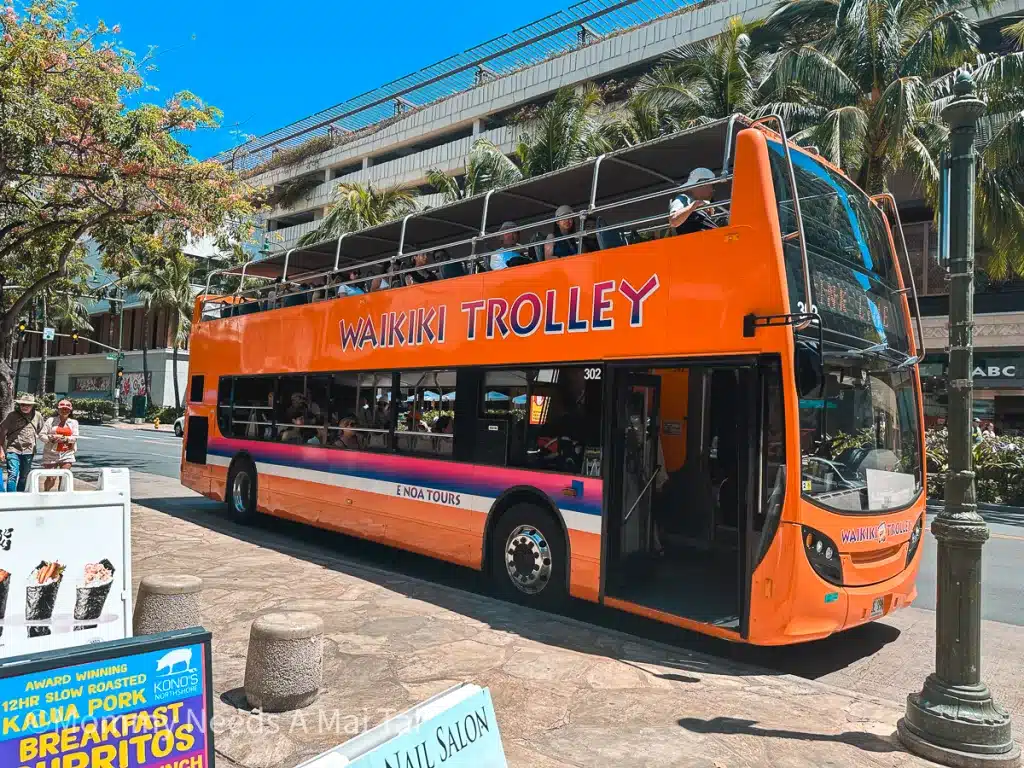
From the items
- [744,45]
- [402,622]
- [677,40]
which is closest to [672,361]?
[402,622]

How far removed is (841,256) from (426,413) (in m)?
4.67

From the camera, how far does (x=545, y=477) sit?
7.18 m

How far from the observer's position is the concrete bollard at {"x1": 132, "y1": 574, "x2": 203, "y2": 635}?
555 centimetres

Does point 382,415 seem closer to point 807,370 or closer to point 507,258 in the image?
point 507,258

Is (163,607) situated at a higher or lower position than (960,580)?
lower

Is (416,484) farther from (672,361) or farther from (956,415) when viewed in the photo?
(956,415)

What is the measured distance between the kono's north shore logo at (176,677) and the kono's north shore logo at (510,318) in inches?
181

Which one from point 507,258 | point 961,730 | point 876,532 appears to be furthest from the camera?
point 507,258

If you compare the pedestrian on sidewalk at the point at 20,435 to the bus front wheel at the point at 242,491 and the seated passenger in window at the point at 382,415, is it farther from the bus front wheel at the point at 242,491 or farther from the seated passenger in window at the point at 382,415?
the seated passenger in window at the point at 382,415

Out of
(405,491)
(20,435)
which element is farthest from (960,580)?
(20,435)

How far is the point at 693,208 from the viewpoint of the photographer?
5957 mm

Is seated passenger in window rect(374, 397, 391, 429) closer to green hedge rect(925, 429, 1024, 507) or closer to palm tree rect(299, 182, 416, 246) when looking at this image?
green hedge rect(925, 429, 1024, 507)

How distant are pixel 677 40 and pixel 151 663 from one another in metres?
33.5

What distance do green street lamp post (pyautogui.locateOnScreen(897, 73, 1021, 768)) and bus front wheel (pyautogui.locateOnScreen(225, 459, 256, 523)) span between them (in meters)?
9.87
